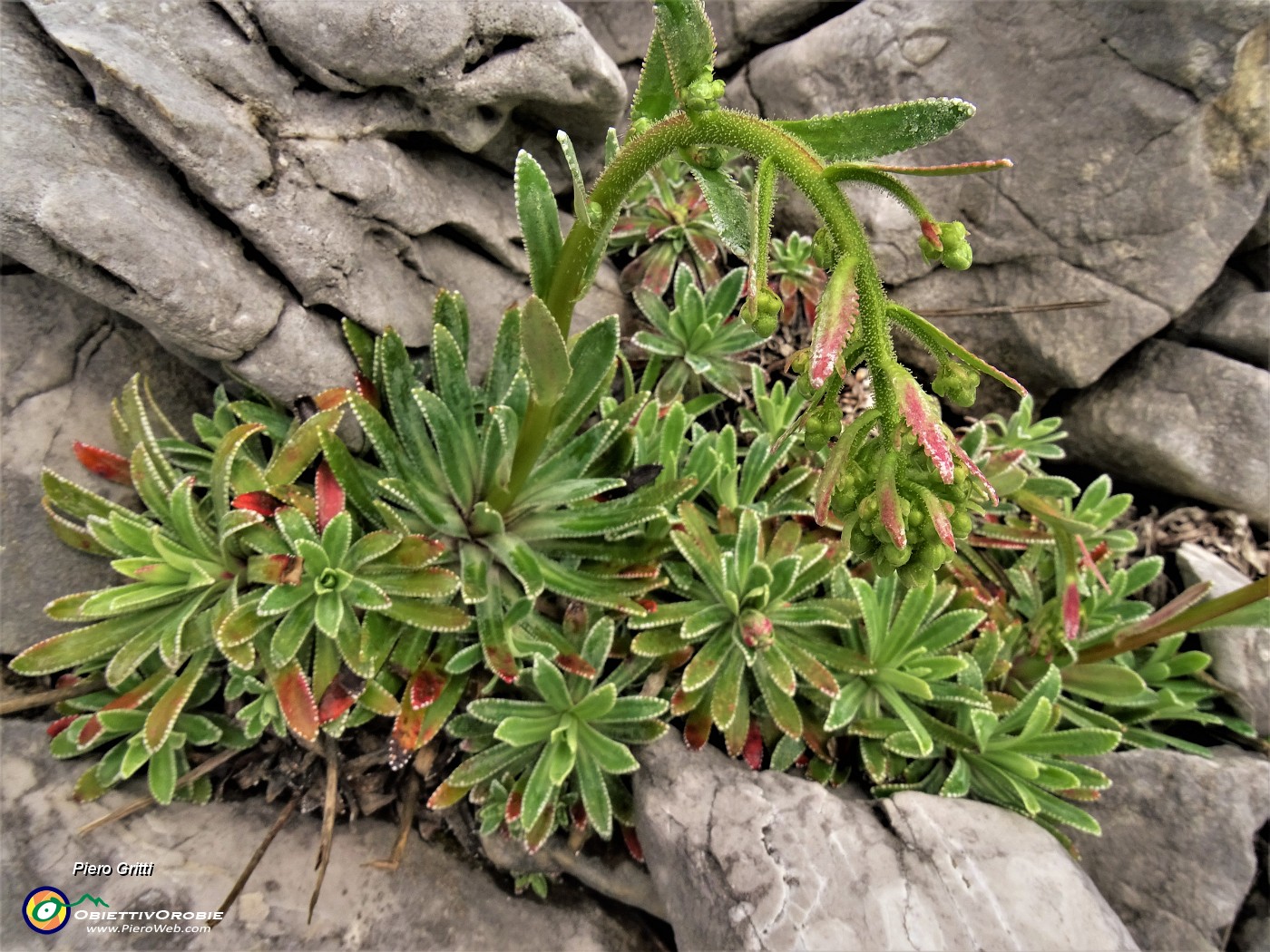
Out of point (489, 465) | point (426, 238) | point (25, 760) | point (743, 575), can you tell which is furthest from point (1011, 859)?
point (25, 760)

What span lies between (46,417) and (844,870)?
11.6ft

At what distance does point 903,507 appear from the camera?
5.27 ft

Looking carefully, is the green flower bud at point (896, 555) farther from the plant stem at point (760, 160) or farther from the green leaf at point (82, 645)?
the green leaf at point (82, 645)

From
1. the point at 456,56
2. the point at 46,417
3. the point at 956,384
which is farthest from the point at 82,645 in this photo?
the point at 956,384

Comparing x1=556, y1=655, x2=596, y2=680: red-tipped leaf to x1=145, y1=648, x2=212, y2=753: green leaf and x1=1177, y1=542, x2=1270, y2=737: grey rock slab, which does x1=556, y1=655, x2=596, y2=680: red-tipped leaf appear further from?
x1=1177, y1=542, x2=1270, y2=737: grey rock slab

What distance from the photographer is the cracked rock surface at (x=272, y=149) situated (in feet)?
8.65

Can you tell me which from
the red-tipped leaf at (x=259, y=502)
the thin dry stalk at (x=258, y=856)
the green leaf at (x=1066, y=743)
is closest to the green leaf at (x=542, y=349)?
the red-tipped leaf at (x=259, y=502)

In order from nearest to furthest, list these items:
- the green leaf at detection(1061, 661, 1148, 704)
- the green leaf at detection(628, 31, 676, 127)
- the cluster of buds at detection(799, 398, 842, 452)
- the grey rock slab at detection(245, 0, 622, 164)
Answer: the cluster of buds at detection(799, 398, 842, 452)
the green leaf at detection(628, 31, 676, 127)
the grey rock slab at detection(245, 0, 622, 164)
the green leaf at detection(1061, 661, 1148, 704)

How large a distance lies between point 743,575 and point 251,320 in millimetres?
2106

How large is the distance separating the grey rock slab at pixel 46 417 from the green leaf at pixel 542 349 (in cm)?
191

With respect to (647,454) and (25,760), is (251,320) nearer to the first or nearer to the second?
(647,454)

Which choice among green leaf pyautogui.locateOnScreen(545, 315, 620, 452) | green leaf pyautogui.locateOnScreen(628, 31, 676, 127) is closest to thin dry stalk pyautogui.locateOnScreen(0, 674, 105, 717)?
green leaf pyautogui.locateOnScreen(545, 315, 620, 452)

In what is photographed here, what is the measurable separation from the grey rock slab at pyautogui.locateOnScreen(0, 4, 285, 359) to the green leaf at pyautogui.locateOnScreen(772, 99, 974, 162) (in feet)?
6.80

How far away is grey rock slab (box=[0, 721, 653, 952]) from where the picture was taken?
2.84 meters
